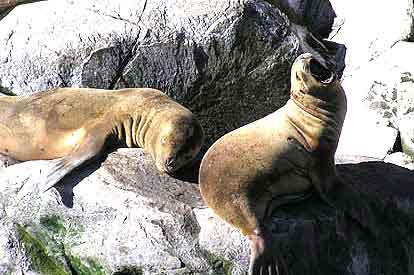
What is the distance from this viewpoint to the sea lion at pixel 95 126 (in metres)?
6.18

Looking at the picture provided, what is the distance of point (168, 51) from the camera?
8305 millimetres

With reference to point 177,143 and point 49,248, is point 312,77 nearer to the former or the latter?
point 177,143

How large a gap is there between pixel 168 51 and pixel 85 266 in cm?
311

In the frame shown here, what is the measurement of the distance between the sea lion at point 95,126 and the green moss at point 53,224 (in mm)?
422

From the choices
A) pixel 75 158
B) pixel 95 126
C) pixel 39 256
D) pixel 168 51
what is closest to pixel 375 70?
pixel 168 51

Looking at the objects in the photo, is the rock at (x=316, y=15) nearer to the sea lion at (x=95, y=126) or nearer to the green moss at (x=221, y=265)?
the sea lion at (x=95, y=126)

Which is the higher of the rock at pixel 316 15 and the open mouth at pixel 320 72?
the open mouth at pixel 320 72

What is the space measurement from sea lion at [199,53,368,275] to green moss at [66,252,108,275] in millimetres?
742

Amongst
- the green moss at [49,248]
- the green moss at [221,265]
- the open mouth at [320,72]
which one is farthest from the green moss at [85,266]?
the open mouth at [320,72]

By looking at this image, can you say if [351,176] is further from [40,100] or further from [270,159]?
[40,100]

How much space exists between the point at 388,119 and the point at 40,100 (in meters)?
3.16

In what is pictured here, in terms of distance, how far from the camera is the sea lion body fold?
5.63 meters

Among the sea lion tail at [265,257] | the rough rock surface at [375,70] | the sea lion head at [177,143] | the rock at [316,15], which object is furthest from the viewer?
the rock at [316,15]

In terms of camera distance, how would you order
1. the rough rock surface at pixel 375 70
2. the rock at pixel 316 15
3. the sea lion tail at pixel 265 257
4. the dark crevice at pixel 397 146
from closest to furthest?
the sea lion tail at pixel 265 257 < the dark crevice at pixel 397 146 < the rough rock surface at pixel 375 70 < the rock at pixel 316 15
